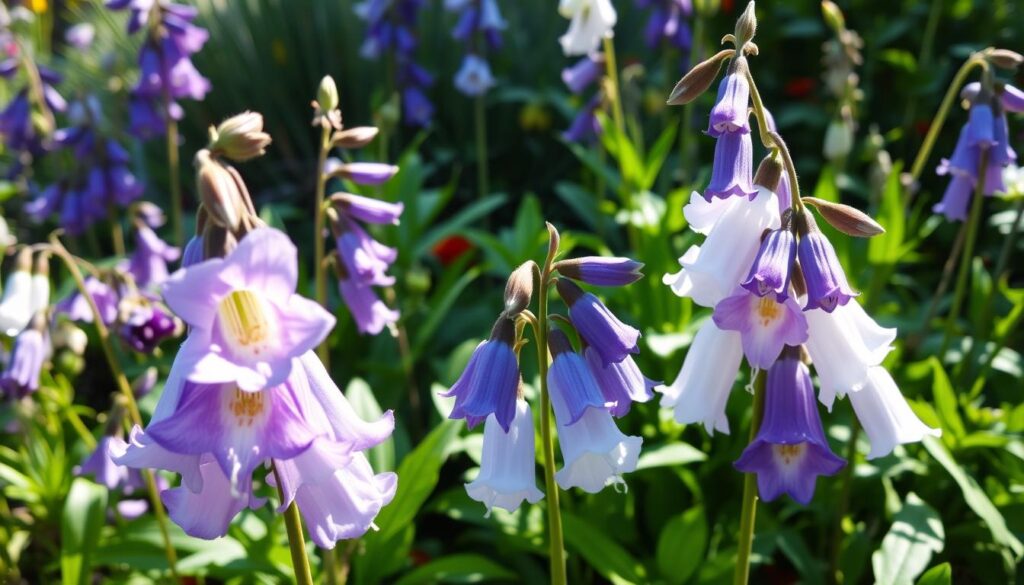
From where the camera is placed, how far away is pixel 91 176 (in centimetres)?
387

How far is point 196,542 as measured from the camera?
2.46m

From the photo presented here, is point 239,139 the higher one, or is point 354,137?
point 239,139

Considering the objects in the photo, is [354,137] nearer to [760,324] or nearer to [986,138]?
[760,324]

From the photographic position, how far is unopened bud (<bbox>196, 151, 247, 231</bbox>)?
1.27 m

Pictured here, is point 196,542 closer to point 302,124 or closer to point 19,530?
point 19,530

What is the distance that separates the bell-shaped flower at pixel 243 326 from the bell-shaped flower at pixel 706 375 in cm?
72

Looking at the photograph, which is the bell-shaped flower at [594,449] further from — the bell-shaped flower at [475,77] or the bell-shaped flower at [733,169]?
the bell-shaped flower at [475,77]

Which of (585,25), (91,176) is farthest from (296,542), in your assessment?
(91,176)

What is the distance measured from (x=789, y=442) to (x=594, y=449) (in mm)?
327

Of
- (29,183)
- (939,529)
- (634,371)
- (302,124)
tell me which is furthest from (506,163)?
(634,371)

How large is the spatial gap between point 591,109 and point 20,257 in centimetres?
236

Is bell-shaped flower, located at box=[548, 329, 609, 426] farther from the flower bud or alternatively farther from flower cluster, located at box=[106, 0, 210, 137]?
flower cluster, located at box=[106, 0, 210, 137]

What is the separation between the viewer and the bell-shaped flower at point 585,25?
3377 millimetres

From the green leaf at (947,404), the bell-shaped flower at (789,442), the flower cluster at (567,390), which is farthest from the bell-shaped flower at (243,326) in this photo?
the green leaf at (947,404)
